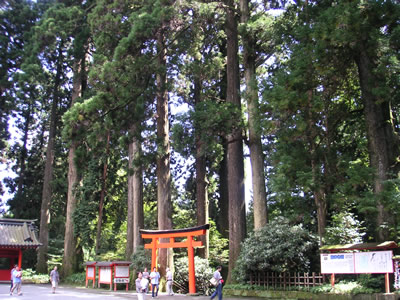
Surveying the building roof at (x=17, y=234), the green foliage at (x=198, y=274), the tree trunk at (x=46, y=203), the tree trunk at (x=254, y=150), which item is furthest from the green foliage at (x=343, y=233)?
the tree trunk at (x=46, y=203)

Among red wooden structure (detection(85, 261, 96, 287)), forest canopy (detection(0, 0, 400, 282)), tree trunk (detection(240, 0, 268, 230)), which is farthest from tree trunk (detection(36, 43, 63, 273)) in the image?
tree trunk (detection(240, 0, 268, 230))

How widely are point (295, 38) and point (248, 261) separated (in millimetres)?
7647

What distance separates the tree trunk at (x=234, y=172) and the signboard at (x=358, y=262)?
491 centimetres

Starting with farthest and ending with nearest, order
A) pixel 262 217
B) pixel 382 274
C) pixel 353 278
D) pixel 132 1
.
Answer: pixel 132 1
pixel 262 217
pixel 353 278
pixel 382 274

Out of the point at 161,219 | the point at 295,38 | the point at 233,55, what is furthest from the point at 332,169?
the point at 161,219

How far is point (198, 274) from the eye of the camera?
1867 centimetres

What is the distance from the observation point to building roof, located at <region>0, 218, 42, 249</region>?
23859 mm

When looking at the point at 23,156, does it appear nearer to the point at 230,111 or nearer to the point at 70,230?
the point at 70,230

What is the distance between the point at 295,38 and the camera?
14227 millimetres

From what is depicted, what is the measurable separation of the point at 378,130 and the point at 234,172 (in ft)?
19.9

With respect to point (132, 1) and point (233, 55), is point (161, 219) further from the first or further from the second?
point (132, 1)

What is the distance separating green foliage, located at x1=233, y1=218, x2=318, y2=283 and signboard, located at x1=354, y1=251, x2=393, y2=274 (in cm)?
252

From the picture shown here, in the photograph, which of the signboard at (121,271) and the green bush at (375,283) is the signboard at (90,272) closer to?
the signboard at (121,271)

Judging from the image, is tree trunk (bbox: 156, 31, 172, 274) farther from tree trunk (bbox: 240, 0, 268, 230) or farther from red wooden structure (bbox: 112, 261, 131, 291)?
tree trunk (bbox: 240, 0, 268, 230)
